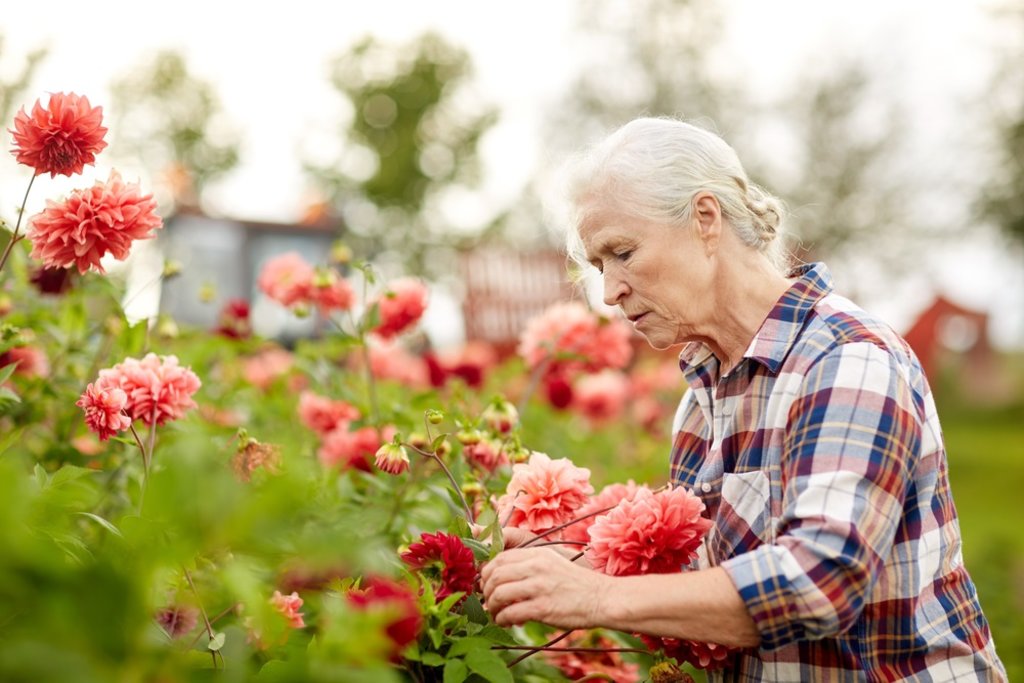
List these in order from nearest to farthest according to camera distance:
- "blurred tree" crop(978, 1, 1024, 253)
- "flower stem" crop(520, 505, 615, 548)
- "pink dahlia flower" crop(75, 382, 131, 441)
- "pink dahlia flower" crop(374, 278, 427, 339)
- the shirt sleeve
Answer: the shirt sleeve
"flower stem" crop(520, 505, 615, 548)
"pink dahlia flower" crop(75, 382, 131, 441)
"pink dahlia flower" crop(374, 278, 427, 339)
"blurred tree" crop(978, 1, 1024, 253)

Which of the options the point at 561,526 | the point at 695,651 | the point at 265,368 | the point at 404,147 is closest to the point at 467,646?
the point at 561,526

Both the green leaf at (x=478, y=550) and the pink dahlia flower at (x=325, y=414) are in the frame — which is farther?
the pink dahlia flower at (x=325, y=414)

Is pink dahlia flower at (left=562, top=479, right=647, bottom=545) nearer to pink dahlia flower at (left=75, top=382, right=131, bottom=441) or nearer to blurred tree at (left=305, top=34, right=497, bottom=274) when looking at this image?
pink dahlia flower at (left=75, top=382, right=131, bottom=441)

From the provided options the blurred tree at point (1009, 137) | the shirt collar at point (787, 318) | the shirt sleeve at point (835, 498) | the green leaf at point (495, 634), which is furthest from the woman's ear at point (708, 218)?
the blurred tree at point (1009, 137)

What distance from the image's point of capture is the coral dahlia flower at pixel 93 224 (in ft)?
5.05

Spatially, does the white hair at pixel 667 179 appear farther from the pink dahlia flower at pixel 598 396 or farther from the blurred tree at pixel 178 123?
the blurred tree at pixel 178 123

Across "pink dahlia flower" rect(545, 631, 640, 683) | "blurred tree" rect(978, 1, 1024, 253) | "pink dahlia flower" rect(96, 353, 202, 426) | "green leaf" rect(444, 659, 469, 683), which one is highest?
"blurred tree" rect(978, 1, 1024, 253)

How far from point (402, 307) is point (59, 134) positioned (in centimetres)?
154

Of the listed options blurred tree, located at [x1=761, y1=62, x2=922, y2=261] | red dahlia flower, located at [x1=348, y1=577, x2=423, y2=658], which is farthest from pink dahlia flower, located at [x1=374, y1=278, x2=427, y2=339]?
blurred tree, located at [x1=761, y1=62, x2=922, y2=261]

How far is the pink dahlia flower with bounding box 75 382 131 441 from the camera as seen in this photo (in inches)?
65.2

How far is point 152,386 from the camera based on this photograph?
174 centimetres

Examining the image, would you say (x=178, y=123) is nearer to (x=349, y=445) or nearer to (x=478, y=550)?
(x=349, y=445)

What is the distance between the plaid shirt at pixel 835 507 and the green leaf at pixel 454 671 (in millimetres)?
367

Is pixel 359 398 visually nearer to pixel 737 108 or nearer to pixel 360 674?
pixel 360 674
